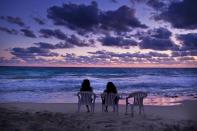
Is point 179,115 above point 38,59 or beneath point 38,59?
beneath

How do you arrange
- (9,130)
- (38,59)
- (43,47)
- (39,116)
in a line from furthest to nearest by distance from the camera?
(38,59), (43,47), (39,116), (9,130)

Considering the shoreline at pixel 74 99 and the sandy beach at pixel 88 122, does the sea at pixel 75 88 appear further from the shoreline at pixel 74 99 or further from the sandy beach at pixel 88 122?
the sandy beach at pixel 88 122

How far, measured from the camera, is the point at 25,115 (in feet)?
28.7

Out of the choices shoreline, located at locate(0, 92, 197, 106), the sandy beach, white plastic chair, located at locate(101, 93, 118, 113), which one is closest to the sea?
shoreline, located at locate(0, 92, 197, 106)

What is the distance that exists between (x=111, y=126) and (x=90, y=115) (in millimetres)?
1677

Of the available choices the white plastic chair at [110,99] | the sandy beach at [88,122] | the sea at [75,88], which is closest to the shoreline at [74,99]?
the sea at [75,88]

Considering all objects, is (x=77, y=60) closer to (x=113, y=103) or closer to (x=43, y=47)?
(x=43, y=47)

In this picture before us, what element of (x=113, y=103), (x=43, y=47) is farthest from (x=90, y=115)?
(x=43, y=47)

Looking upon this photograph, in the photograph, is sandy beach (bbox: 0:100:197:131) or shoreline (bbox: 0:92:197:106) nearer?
sandy beach (bbox: 0:100:197:131)

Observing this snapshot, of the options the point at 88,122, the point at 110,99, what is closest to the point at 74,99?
the point at 110,99

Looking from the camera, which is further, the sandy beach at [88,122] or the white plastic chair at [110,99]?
the white plastic chair at [110,99]

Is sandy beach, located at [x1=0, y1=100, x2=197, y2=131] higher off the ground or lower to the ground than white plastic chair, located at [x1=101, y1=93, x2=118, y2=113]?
lower

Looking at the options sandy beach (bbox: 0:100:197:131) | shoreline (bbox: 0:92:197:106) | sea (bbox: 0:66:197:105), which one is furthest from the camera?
sea (bbox: 0:66:197:105)

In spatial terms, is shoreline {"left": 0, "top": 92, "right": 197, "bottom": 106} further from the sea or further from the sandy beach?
the sandy beach
